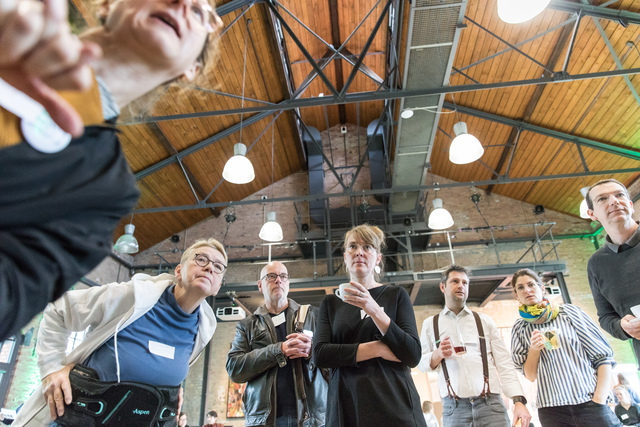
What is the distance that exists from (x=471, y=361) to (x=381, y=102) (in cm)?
1185

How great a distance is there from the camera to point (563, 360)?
269 cm

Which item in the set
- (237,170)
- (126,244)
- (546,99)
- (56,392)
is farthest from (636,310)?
(546,99)

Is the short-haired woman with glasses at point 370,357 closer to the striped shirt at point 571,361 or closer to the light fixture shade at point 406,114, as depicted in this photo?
the striped shirt at point 571,361

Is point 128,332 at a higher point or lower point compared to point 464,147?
lower

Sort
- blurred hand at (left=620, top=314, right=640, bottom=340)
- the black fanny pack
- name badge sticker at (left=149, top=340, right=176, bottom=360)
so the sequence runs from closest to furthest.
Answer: the black fanny pack
name badge sticker at (left=149, top=340, right=176, bottom=360)
blurred hand at (left=620, top=314, right=640, bottom=340)

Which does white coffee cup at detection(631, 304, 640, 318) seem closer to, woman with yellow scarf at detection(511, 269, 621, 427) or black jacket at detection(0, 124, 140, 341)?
woman with yellow scarf at detection(511, 269, 621, 427)

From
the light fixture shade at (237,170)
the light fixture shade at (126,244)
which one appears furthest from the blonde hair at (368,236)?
the light fixture shade at (126,244)

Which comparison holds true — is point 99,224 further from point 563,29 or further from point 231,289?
point 231,289

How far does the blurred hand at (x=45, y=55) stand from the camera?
1.22 feet

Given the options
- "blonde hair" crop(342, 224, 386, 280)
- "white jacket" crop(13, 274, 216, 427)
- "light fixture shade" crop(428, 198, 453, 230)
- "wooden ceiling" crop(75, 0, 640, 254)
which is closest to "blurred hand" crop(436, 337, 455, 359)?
"blonde hair" crop(342, 224, 386, 280)

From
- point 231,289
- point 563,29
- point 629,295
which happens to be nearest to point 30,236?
point 629,295

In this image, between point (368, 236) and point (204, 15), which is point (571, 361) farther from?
point (204, 15)

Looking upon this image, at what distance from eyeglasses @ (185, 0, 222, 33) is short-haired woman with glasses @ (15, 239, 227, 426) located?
56.8 inches

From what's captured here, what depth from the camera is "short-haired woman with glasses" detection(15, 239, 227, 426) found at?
1613 mm
